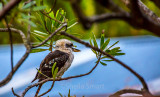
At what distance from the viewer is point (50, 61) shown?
1.90 ft

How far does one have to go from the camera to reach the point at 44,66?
22.6 inches

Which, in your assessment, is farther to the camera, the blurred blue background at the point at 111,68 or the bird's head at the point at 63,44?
the blurred blue background at the point at 111,68

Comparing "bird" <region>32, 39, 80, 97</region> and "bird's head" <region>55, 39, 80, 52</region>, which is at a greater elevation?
"bird's head" <region>55, 39, 80, 52</region>

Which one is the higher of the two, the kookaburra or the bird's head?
the bird's head

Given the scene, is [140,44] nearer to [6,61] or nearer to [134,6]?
[6,61]

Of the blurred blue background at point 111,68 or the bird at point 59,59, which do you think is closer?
the bird at point 59,59

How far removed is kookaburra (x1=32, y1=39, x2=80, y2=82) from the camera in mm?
573

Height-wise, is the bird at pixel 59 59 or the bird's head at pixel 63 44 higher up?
the bird's head at pixel 63 44

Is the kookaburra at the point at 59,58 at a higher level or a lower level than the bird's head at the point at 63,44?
lower

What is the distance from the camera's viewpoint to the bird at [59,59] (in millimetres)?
573

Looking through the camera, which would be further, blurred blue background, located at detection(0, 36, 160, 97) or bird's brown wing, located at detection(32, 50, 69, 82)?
blurred blue background, located at detection(0, 36, 160, 97)

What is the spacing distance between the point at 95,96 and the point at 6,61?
0.93 meters

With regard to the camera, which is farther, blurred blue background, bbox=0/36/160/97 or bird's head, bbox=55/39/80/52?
blurred blue background, bbox=0/36/160/97

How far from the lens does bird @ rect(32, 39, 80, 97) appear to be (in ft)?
1.88
